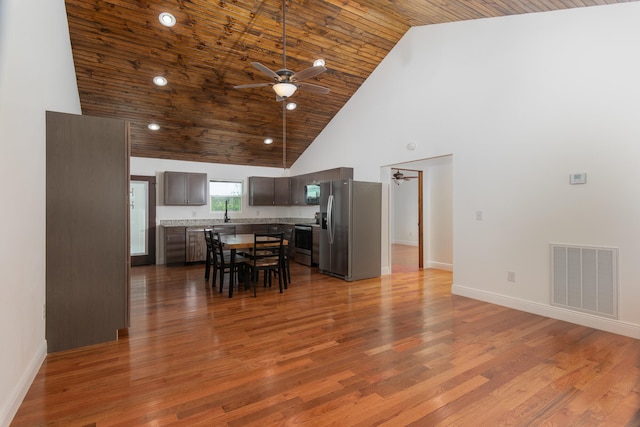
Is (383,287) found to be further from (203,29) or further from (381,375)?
(203,29)

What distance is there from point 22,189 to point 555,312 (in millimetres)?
5036

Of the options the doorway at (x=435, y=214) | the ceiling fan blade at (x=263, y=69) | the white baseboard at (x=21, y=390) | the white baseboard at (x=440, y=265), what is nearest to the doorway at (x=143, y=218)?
the white baseboard at (x=21, y=390)

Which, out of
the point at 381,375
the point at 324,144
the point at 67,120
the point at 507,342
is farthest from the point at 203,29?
the point at 507,342

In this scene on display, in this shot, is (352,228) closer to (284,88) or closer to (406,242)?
(284,88)

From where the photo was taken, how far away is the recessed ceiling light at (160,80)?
499 centimetres

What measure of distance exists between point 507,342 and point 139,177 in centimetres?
721

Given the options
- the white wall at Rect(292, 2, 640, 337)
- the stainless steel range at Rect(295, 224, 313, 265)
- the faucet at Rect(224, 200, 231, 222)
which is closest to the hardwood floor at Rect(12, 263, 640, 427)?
the white wall at Rect(292, 2, 640, 337)

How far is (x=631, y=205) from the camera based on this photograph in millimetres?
3111

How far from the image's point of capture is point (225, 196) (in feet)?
26.6

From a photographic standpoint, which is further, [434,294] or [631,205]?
[434,294]

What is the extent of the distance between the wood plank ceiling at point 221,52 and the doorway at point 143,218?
720mm

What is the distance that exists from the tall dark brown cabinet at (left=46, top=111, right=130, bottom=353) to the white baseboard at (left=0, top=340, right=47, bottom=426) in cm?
26

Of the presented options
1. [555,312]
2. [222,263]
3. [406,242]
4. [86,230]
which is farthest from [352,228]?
[406,242]

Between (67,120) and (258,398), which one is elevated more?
(67,120)
